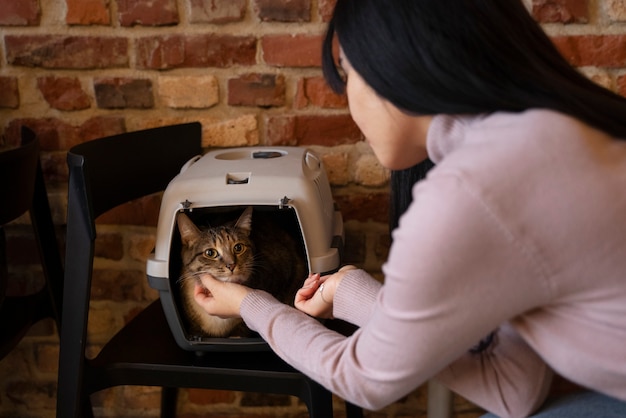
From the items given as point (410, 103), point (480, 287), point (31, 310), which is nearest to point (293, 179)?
point (410, 103)

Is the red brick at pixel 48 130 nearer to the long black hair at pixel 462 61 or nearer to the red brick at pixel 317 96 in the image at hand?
the red brick at pixel 317 96

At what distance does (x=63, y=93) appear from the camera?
4.20ft

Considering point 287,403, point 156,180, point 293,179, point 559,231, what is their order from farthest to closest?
point 287,403 < point 156,180 < point 293,179 < point 559,231

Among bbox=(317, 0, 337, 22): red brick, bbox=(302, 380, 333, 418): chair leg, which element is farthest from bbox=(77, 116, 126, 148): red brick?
bbox=(302, 380, 333, 418): chair leg

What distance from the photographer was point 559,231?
60cm

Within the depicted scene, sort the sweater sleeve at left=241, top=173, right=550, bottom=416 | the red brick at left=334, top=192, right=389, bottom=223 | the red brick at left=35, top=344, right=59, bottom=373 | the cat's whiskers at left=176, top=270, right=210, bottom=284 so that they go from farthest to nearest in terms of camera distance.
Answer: the red brick at left=35, top=344, right=59, bottom=373
the red brick at left=334, top=192, right=389, bottom=223
the cat's whiskers at left=176, top=270, right=210, bottom=284
the sweater sleeve at left=241, top=173, right=550, bottom=416

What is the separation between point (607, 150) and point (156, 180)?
80cm

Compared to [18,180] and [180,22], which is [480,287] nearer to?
[18,180]

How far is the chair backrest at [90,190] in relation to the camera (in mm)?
917

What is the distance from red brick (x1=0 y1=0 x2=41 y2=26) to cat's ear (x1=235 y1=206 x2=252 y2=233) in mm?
591

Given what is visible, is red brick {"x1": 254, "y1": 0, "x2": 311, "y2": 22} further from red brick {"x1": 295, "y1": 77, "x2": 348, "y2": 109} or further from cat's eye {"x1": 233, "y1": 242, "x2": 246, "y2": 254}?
cat's eye {"x1": 233, "y1": 242, "x2": 246, "y2": 254}

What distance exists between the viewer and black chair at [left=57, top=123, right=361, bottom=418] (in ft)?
3.05

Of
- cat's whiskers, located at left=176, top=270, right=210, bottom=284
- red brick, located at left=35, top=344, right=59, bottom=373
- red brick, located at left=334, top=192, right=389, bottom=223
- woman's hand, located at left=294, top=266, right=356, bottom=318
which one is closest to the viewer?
woman's hand, located at left=294, top=266, right=356, bottom=318

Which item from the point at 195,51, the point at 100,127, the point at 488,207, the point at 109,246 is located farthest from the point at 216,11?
the point at 488,207
